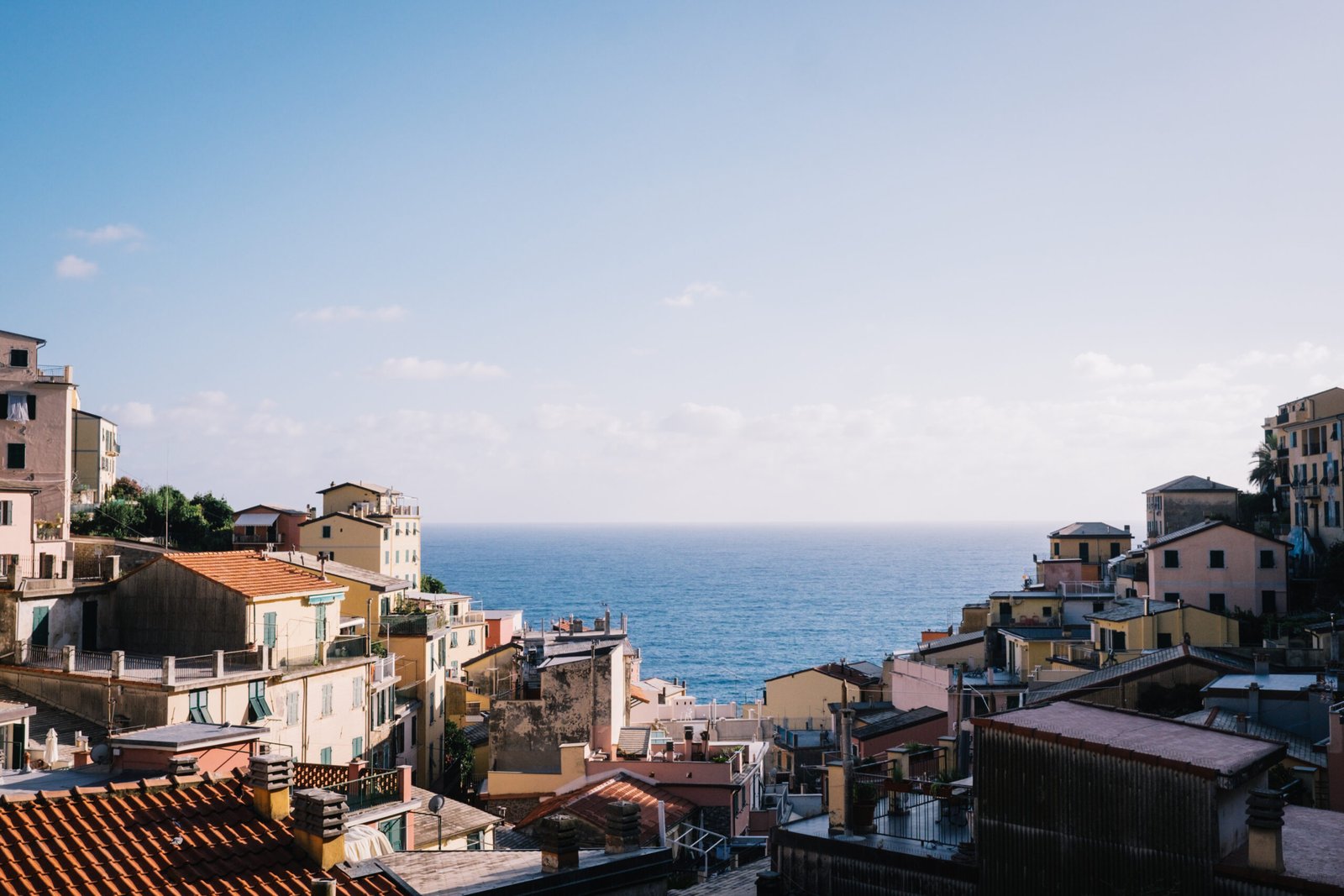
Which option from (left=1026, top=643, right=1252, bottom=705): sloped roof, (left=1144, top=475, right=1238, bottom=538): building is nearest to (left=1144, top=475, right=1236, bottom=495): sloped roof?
(left=1144, top=475, right=1238, bottom=538): building

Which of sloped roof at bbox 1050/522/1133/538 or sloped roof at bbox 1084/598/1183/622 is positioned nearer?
sloped roof at bbox 1084/598/1183/622

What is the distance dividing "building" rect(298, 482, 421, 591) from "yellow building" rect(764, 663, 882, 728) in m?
22.9

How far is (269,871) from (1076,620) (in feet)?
146

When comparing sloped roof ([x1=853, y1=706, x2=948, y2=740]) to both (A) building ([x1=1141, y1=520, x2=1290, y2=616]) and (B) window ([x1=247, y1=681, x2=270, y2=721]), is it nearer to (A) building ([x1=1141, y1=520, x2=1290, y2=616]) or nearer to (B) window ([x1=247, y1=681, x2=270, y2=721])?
(A) building ([x1=1141, y1=520, x2=1290, y2=616])

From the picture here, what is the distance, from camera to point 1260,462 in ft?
247

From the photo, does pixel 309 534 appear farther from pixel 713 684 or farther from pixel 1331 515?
pixel 1331 515

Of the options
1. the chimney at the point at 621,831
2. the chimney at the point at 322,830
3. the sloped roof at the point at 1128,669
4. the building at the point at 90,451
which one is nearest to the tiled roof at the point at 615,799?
the sloped roof at the point at 1128,669

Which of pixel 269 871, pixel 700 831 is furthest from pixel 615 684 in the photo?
pixel 269 871

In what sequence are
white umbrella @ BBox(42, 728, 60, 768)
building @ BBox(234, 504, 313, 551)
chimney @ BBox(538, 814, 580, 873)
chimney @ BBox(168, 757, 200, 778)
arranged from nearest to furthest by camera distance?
chimney @ BBox(538, 814, 580, 873) < chimney @ BBox(168, 757, 200, 778) < white umbrella @ BBox(42, 728, 60, 768) < building @ BBox(234, 504, 313, 551)

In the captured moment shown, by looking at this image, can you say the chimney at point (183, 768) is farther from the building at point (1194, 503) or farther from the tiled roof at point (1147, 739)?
the building at point (1194, 503)

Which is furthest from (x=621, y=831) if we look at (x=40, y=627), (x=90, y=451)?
(x=90, y=451)

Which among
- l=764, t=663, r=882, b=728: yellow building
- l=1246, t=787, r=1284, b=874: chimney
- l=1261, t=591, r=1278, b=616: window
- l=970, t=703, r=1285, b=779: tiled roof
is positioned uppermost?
l=970, t=703, r=1285, b=779: tiled roof

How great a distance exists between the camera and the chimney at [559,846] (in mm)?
12766

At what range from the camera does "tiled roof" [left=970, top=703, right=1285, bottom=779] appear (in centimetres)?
1316
